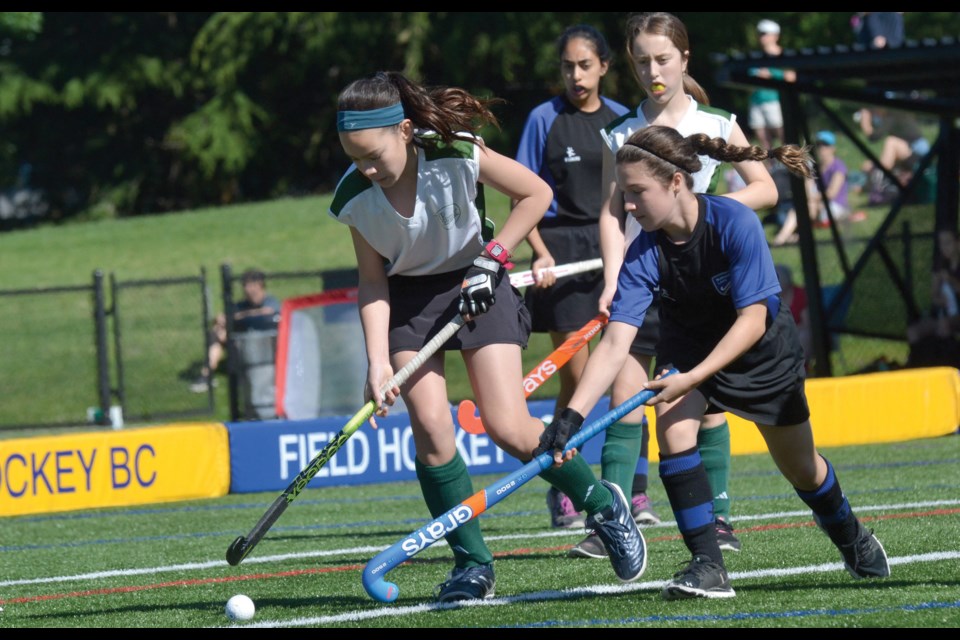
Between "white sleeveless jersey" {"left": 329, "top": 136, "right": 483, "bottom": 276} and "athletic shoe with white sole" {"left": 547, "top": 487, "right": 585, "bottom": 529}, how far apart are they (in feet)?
6.62

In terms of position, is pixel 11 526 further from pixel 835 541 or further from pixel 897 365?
pixel 897 365

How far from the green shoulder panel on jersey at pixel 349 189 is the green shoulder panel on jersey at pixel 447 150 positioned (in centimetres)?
21

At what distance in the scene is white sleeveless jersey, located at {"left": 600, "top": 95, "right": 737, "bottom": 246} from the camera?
18.3 ft

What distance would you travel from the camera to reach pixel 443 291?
16.0ft

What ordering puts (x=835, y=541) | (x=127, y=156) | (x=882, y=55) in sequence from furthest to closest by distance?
(x=127, y=156)
(x=882, y=55)
(x=835, y=541)

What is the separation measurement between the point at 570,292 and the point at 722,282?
6.94 feet

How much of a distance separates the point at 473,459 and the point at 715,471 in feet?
11.9

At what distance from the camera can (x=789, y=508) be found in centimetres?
677

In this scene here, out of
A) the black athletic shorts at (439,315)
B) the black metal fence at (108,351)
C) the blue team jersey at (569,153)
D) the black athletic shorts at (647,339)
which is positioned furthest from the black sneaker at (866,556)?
the black metal fence at (108,351)

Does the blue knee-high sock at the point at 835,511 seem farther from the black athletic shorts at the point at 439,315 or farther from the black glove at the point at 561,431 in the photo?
the black athletic shorts at the point at 439,315

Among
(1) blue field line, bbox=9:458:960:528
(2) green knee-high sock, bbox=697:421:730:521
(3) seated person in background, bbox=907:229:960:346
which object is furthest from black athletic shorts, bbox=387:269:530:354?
(3) seated person in background, bbox=907:229:960:346

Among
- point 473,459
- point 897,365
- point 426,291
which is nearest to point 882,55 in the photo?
point 897,365

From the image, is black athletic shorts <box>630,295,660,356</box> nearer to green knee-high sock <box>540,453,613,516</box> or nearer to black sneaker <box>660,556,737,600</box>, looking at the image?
green knee-high sock <box>540,453,613,516</box>

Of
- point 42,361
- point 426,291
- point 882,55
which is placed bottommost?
point 42,361
